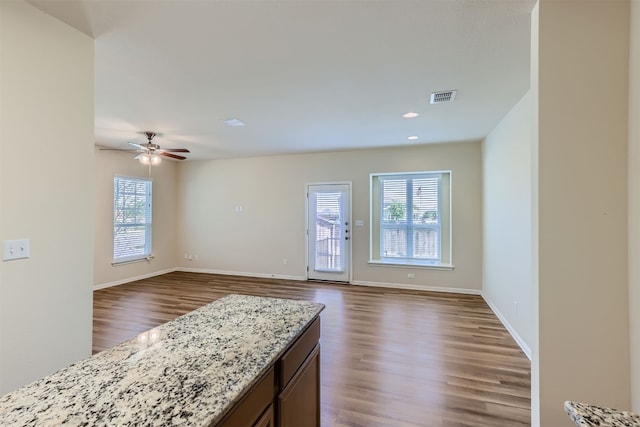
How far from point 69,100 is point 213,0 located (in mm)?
1169

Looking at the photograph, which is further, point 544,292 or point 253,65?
point 253,65

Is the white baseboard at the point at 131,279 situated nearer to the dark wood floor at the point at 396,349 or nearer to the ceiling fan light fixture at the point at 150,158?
the dark wood floor at the point at 396,349

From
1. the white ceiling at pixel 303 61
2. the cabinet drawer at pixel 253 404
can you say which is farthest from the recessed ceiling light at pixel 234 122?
the cabinet drawer at pixel 253 404

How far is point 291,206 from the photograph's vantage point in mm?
6109

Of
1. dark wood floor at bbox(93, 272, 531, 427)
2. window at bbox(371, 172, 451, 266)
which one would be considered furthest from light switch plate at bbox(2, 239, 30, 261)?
window at bbox(371, 172, 451, 266)

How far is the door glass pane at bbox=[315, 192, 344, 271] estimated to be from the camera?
5809 millimetres

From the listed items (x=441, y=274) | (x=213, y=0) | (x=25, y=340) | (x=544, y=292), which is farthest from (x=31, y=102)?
(x=441, y=274)

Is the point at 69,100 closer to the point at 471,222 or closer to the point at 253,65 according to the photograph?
the point at 253,65

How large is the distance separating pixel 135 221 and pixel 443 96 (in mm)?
5997

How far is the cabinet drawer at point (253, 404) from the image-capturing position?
90cm

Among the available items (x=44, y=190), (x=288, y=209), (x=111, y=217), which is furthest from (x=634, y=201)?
(x=111, y=217)

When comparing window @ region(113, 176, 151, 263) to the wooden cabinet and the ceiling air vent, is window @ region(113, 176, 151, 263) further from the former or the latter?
the ceiling air vent

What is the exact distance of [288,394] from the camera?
125 cm

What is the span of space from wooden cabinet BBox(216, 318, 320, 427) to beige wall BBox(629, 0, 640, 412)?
62.6 inches
